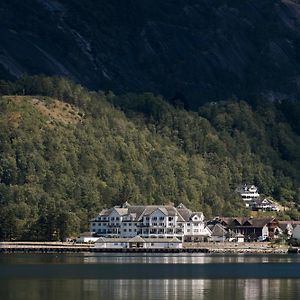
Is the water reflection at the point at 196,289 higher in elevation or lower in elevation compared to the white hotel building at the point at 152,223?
lower

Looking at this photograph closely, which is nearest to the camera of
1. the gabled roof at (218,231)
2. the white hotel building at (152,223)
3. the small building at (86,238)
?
the small building at (86,238)

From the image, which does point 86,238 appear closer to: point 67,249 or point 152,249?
point 152,249

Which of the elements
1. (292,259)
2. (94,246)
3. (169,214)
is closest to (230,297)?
(292,259)

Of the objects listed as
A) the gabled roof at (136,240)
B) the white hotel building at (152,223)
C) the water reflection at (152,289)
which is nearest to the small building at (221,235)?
the white hotel building at (152,223)

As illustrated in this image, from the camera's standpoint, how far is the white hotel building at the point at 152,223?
19400cm

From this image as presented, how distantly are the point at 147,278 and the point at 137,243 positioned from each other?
235ft

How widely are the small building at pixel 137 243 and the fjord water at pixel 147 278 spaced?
93.5 ft

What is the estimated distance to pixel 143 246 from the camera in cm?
18538

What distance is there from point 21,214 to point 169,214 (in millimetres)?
21590

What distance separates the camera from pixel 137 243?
609 ft

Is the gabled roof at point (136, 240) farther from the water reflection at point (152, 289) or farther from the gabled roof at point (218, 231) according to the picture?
the water reflection at point (152, 289)

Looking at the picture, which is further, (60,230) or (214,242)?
(214,242)

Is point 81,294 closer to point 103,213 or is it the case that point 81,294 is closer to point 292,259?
point 292,259

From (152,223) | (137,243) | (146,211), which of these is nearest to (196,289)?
(137,243)
